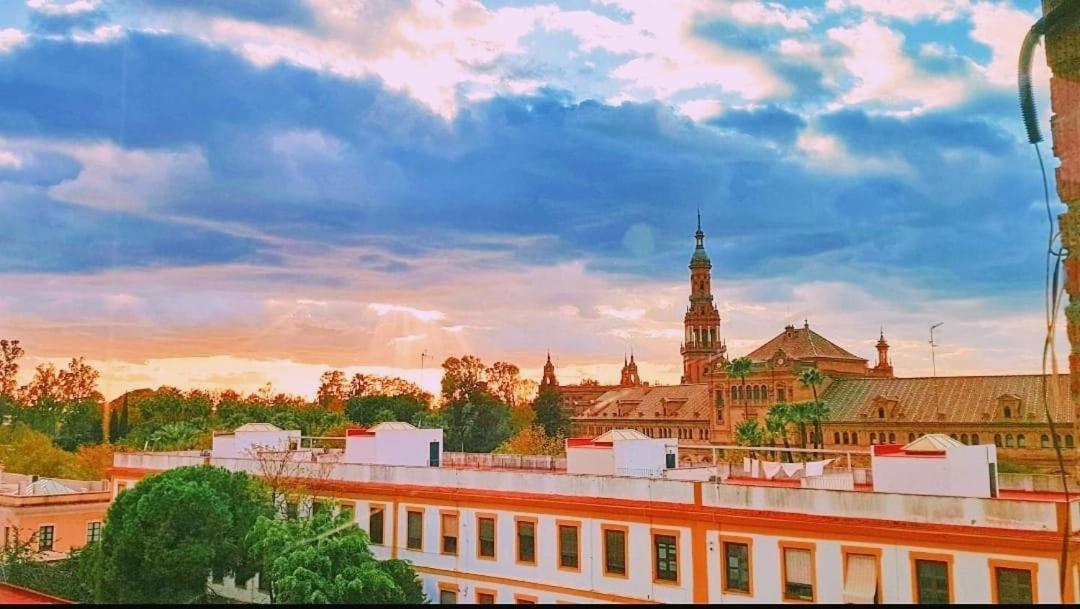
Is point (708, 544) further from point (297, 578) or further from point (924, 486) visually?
point (297, 578)

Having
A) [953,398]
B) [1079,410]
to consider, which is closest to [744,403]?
[953,398]

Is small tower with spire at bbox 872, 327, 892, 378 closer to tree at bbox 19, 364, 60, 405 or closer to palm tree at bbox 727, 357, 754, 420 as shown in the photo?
palm tree at bbox 727, 357, 754, 420

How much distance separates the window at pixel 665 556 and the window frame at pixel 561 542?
2855 millimetres

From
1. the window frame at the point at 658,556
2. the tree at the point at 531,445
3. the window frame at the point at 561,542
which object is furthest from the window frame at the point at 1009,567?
→ the tree at the point at 531,445

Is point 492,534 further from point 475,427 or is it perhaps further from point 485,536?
point 475,427

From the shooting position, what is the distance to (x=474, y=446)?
97688 millimetres

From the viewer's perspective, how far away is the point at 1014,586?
874 inches

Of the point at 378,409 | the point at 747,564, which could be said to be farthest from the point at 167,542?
the point at 378,409

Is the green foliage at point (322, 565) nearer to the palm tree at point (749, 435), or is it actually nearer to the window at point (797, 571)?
the window at point (797, 571)

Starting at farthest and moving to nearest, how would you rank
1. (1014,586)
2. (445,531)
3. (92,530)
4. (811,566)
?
(92,530) → (445,531) → (811,566) → (1014,586)

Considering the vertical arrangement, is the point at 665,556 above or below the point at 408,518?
below

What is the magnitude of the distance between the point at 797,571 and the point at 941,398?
77785 millimetres

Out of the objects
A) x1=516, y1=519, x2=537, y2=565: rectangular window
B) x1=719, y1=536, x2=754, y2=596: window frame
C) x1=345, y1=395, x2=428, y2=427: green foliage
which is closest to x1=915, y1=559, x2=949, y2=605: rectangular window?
x1=719, y1=536, x2=754, y2=596: window frame

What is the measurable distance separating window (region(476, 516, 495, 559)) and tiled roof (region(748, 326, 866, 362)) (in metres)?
82.8
